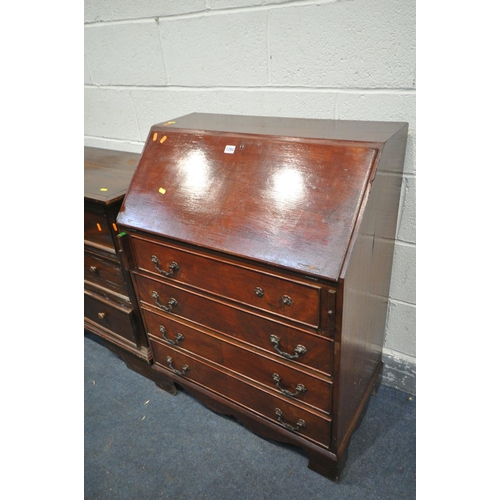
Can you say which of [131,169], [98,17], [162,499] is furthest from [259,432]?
[98,17]

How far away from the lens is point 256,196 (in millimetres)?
1062

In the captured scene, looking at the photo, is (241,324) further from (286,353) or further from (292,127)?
(292,127)

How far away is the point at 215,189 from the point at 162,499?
110 cm

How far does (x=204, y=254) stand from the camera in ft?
3.66

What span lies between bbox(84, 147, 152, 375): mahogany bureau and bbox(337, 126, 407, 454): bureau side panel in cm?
84

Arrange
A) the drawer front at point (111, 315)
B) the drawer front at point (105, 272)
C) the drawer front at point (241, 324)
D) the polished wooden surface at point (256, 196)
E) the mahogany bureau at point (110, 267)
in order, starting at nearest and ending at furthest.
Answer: the polished wooden surface at point (256, 196)
the drawer front at point (241, 324)
the mahogany bureau at point (110, 267)
the drawer front at point (105, 272)
the drawer front at point (111, 315)

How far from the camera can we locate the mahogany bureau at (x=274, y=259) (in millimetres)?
962

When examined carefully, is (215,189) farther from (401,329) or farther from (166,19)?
(401,329)

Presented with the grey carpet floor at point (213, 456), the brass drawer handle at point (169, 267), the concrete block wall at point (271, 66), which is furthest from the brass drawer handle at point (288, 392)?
the concrete block wall at point (271, 66)

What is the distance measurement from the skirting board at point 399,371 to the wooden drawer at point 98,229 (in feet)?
4.18

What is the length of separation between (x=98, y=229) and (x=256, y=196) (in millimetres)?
738

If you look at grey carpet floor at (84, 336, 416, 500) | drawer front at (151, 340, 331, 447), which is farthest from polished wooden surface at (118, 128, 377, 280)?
grey carpet floor at (84, 336, 416, 500)

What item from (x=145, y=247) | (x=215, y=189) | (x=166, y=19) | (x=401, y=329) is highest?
(x=166, y=19)

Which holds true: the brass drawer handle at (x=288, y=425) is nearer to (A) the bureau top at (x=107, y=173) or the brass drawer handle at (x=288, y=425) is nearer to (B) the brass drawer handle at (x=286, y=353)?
(B) the brass drawer handle at (x=286, y=353)
